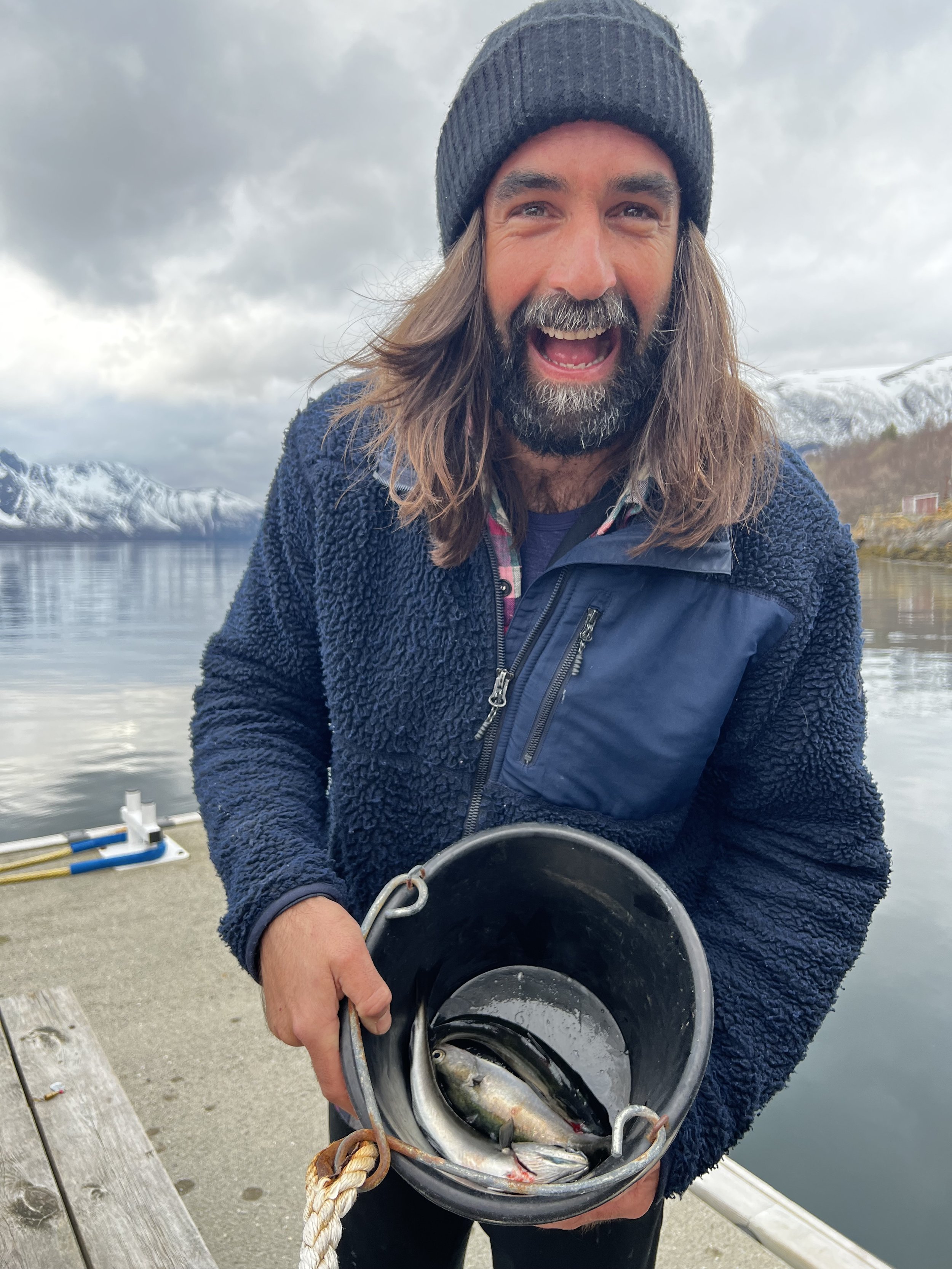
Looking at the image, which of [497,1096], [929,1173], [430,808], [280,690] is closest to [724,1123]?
[497,1096]

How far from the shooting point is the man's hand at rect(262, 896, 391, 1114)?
0.93m

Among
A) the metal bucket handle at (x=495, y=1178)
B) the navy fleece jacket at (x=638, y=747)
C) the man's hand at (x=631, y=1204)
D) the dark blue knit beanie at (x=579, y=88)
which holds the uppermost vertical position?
the dark blue knit beanie at (x=579, y=88)

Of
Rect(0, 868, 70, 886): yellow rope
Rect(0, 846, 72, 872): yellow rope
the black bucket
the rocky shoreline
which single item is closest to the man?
the black bucket

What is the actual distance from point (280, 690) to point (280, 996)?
513 mm

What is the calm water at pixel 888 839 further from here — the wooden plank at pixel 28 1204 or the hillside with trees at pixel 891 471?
the hillside with trees at pixel 891 471

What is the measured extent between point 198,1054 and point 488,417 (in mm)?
2291

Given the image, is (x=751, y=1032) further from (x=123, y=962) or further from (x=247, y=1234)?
(x=123, y=962)

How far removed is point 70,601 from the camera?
122 feet

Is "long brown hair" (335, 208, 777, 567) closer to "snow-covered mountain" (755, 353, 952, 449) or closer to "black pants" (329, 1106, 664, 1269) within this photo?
"black pants" (329, 1106, 664, 1269)

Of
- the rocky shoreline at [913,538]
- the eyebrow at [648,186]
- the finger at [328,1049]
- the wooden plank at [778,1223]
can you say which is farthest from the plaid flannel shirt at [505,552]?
the rocky shoreline at [913,538]

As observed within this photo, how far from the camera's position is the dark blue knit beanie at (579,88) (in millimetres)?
1208

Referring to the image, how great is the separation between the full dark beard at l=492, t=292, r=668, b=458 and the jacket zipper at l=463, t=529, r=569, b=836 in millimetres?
212

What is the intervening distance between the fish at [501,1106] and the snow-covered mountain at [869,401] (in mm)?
165122

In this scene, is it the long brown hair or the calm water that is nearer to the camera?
the long brown hair
